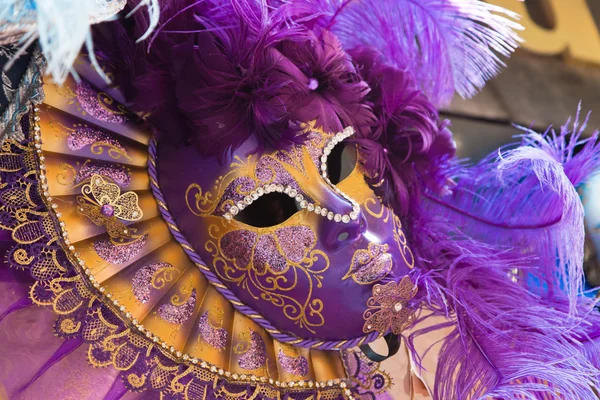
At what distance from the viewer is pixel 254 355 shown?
904 mm

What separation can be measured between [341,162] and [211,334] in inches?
13.2

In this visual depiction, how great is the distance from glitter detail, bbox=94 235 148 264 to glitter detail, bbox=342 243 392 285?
317 millimetres

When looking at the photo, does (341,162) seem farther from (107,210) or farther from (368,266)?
(107,210)

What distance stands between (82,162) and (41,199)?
3.1 inches

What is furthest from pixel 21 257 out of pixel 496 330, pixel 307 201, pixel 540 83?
pixel 540 83

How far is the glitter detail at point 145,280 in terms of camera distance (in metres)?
0.85

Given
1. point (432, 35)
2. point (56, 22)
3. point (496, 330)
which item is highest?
point (56, 22)

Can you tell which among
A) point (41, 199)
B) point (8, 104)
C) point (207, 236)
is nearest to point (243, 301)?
point (207, 236)

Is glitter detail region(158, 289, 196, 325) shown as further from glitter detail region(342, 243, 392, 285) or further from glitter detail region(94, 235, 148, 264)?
glitter detail region(342, 243, 392, 285)

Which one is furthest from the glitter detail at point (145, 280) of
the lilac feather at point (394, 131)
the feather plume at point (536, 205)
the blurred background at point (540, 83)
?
the blurred background at point (540, 83)

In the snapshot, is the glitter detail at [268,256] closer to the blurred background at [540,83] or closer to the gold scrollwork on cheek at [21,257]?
the gold scrollwork on cheek at [21,257]

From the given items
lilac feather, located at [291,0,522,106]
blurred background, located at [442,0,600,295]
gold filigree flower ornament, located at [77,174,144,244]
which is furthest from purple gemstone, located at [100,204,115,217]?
blurred background, located at [442,0,600,295]

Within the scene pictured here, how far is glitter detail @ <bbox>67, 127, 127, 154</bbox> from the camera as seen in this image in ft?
2.74

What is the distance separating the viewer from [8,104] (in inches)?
28.1
